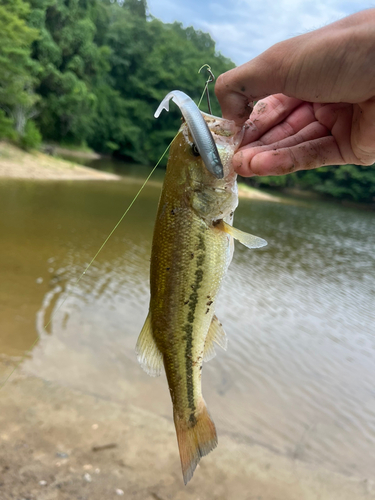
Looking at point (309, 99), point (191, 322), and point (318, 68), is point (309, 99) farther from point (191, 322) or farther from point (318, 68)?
point (191, 322)

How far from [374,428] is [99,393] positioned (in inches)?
165

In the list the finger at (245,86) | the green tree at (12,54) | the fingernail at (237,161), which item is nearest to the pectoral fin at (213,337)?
the fingernail at (237,161)

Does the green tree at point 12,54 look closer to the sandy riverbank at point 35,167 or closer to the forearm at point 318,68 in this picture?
the sandy riverbank at point 35,167

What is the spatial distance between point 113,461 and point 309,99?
13.2ft

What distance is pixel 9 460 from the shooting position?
3.73 m

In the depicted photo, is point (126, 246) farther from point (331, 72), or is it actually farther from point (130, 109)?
point (130, 109)

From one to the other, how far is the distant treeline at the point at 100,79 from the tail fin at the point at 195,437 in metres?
26.9

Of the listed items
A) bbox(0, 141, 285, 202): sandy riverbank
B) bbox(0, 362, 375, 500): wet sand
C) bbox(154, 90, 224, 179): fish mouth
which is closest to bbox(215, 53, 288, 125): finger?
bbox(154, 90, 224, 179): fish mouth

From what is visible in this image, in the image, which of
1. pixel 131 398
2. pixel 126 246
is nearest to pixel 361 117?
pixel 131 398

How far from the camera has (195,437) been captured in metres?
1.98

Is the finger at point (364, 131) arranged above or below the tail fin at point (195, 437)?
above

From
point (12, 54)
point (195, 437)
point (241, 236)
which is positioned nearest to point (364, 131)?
point (241, 236)

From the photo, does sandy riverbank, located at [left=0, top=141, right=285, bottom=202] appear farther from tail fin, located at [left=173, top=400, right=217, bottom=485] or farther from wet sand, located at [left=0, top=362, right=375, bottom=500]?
tail fin, located at [left=173, top=400, right=217, bottom=485]

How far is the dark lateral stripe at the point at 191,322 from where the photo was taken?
72.6 inches
